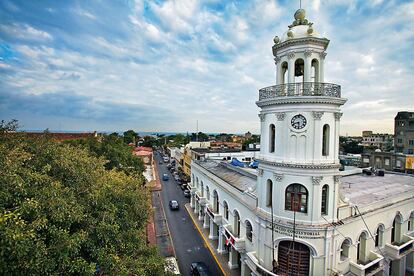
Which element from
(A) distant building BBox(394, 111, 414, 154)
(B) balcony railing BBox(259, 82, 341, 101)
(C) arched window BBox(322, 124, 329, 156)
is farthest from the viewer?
(A) distant building BBox(394, 111, 414, 154)

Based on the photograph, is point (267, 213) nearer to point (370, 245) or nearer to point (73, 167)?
point (370, 245)

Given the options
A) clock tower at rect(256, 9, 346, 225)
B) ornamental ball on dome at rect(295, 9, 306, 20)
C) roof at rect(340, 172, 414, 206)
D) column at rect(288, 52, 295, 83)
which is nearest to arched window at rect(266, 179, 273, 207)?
clock tower at rect(256, 9, 346, 225)

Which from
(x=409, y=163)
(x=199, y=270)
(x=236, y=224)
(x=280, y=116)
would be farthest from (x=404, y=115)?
(x=199, y=270)

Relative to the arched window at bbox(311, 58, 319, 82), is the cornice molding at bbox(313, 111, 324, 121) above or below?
below

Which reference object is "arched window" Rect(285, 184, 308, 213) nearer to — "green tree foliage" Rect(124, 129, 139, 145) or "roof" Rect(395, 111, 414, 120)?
"roof" Rect(395, 111, 414, 120)

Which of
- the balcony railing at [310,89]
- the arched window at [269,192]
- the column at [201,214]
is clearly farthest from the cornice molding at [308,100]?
the column at [201,214]

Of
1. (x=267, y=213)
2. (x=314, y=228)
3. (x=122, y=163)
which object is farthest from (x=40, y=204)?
(x=122, y=163)

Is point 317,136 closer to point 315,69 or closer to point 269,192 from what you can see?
point 315,69

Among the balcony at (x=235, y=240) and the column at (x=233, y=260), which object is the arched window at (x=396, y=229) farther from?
the column at (x=233, y=260)
